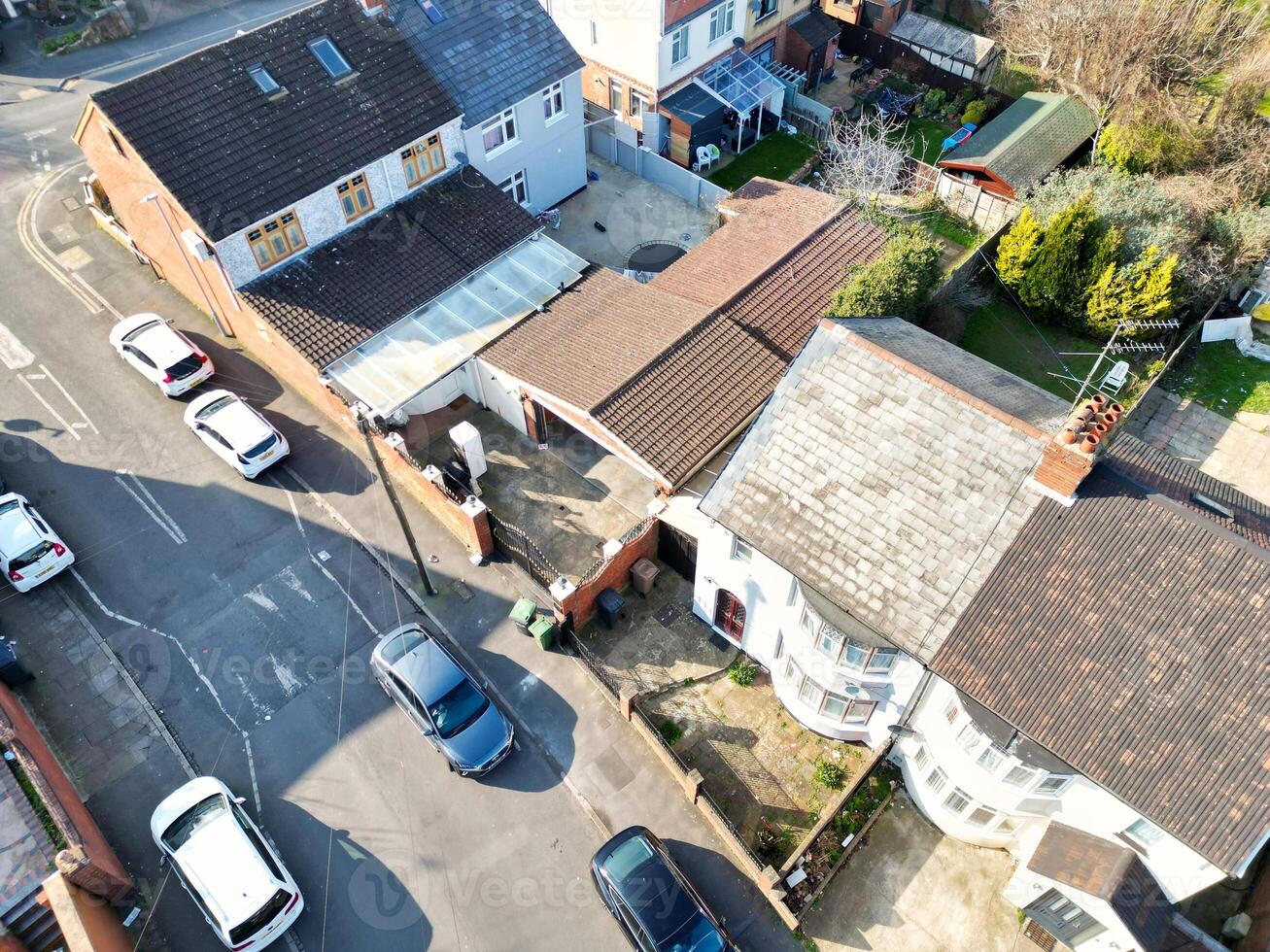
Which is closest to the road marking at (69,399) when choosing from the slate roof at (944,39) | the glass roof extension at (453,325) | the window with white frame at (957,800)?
the glass roof extension at (453,325)

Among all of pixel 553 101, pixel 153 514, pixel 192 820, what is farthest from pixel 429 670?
pixel 553 101

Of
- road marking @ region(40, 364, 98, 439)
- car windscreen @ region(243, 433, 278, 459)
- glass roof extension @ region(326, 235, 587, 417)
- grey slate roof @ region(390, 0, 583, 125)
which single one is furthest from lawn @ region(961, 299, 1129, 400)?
road marking @ region(40, 364, 98, 439)

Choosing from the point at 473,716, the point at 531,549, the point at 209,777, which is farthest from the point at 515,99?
the point at 209,777

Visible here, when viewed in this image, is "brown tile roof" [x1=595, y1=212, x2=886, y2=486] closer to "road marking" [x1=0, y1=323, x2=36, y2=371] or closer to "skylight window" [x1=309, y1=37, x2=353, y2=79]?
"skylight window" [x1=309, y1=37, x2=353, y2=79]

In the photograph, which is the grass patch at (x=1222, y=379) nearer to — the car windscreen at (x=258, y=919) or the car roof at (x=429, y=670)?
the car roof at (x=429, y=670)

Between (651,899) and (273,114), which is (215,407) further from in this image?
(651,899)

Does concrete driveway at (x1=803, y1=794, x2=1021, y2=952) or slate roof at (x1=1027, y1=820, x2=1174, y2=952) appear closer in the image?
slate roof at (x1=1027, y1=820, x2=1174, y2=952)
